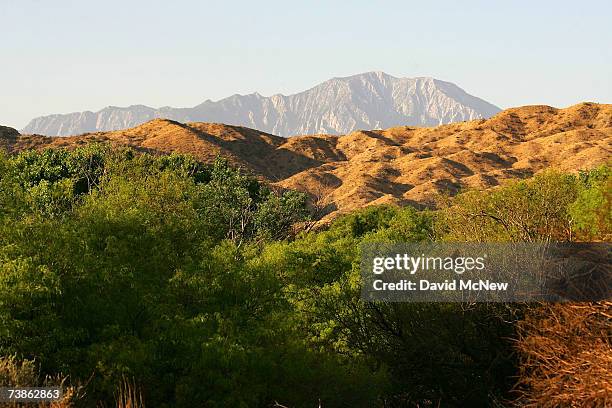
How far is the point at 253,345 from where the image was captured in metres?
31.6

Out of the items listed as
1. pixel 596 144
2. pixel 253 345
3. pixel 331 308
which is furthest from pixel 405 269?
pixel 596 144

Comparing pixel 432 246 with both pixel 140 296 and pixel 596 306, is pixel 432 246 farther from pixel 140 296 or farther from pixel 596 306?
pixel 596 306

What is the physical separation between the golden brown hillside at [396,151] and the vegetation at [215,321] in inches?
2957

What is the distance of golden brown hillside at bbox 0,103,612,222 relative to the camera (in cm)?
13062

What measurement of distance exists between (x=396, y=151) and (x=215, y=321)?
139813 mm

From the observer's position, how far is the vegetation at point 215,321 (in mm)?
25547

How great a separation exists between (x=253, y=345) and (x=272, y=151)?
144 meters

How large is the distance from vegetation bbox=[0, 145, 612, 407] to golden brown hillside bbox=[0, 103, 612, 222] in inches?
2957

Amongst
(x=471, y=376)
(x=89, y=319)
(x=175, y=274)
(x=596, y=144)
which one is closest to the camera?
(x=471, y=376)

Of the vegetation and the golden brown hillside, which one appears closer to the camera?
the vegetation

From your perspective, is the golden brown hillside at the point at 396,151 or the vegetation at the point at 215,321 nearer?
the vegetation at the point at 215,321

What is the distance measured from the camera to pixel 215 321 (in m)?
32.9

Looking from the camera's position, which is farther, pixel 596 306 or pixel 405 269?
pixel 405 269

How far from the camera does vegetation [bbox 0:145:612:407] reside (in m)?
25.5
